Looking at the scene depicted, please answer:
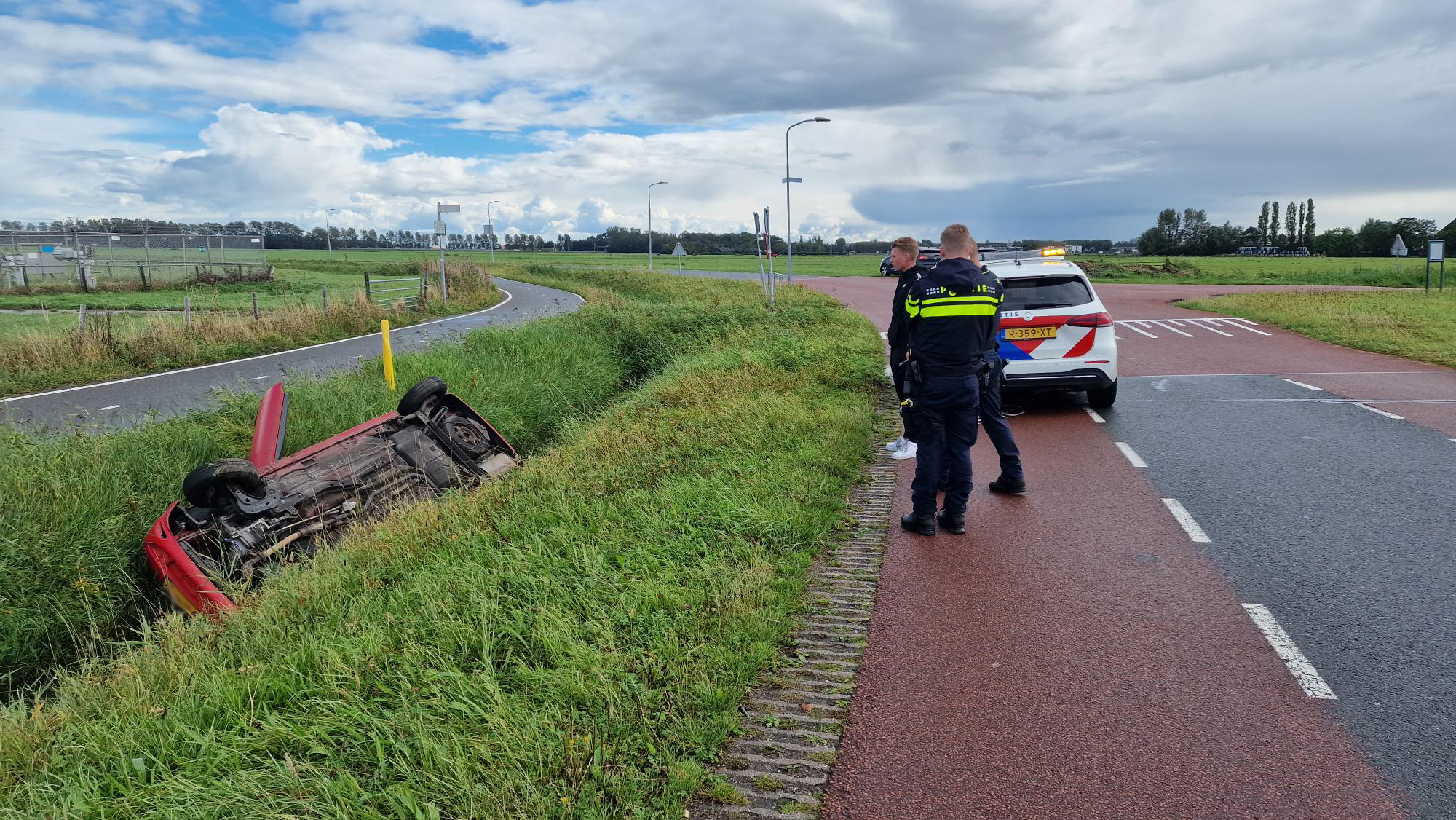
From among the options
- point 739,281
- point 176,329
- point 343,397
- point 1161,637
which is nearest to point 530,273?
point 739,281

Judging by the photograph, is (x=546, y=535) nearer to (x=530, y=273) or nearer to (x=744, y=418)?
(x=744, y=418)

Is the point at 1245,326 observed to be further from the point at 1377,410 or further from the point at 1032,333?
the point at 1032,333

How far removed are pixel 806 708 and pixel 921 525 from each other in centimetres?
260

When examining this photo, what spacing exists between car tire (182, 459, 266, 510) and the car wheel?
8.76m

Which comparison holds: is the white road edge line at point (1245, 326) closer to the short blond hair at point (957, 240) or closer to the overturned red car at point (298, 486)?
the short blond hair at point (957, 240)

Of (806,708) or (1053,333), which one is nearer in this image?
(806,708)

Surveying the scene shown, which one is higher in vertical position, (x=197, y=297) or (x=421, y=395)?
(x=197, y=297)

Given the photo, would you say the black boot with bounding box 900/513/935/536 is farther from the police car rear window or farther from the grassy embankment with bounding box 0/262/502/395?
the grassy embankment with bounding box 0/262/502/395

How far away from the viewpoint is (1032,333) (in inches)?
398

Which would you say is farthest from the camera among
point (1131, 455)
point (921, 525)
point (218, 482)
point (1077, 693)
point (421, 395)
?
point (421, 395)

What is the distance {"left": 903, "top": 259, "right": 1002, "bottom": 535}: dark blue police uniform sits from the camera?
238 inches

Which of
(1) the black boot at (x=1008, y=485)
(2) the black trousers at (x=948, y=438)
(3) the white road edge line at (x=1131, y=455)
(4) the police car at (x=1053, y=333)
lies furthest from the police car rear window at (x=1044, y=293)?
(2) the black trousers at (x=948, y=438)

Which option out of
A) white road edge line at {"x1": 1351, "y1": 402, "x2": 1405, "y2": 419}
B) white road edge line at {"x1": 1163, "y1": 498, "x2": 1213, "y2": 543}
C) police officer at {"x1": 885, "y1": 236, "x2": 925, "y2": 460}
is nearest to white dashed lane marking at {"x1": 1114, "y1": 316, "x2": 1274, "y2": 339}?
A: white road edge line at {"x1": 1351, "y1": 402, "x2": 1405, "y2": 419}

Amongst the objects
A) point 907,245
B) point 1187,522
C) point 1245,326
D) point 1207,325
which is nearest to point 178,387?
point 907,245
